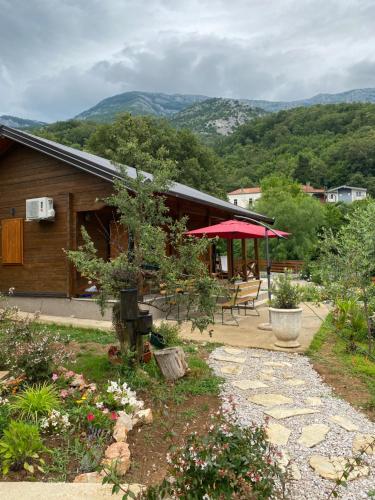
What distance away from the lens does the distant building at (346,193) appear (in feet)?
180

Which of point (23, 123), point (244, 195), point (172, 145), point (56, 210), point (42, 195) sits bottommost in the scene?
point (56, 210)

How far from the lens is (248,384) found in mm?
4363

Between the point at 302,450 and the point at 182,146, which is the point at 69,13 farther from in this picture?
the point at 182,146

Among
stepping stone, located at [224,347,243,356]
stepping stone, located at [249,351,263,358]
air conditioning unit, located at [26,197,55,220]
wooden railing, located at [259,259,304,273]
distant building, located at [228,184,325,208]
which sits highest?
distant building, located at [228,184,325,208]

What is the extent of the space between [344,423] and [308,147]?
49779 mm

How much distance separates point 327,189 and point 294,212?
35.7 m

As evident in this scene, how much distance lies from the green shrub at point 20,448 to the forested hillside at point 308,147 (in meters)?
43.8

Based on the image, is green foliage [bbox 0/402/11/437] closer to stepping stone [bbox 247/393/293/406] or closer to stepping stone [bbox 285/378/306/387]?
stepping stone [bbox 247/393/293/406]

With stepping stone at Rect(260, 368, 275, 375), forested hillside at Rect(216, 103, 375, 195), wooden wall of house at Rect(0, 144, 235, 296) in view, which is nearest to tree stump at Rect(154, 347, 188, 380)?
stepping stone at Rect(260, 368, 275, 375)

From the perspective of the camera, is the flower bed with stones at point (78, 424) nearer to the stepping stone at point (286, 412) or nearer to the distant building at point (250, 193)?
the stepping stone at point (286, 412)

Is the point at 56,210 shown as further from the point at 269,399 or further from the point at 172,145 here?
the point at 172,145

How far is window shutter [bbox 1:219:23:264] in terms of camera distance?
9.52 meters

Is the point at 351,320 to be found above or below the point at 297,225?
below

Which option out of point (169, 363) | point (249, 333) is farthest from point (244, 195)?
point (169, 363)
